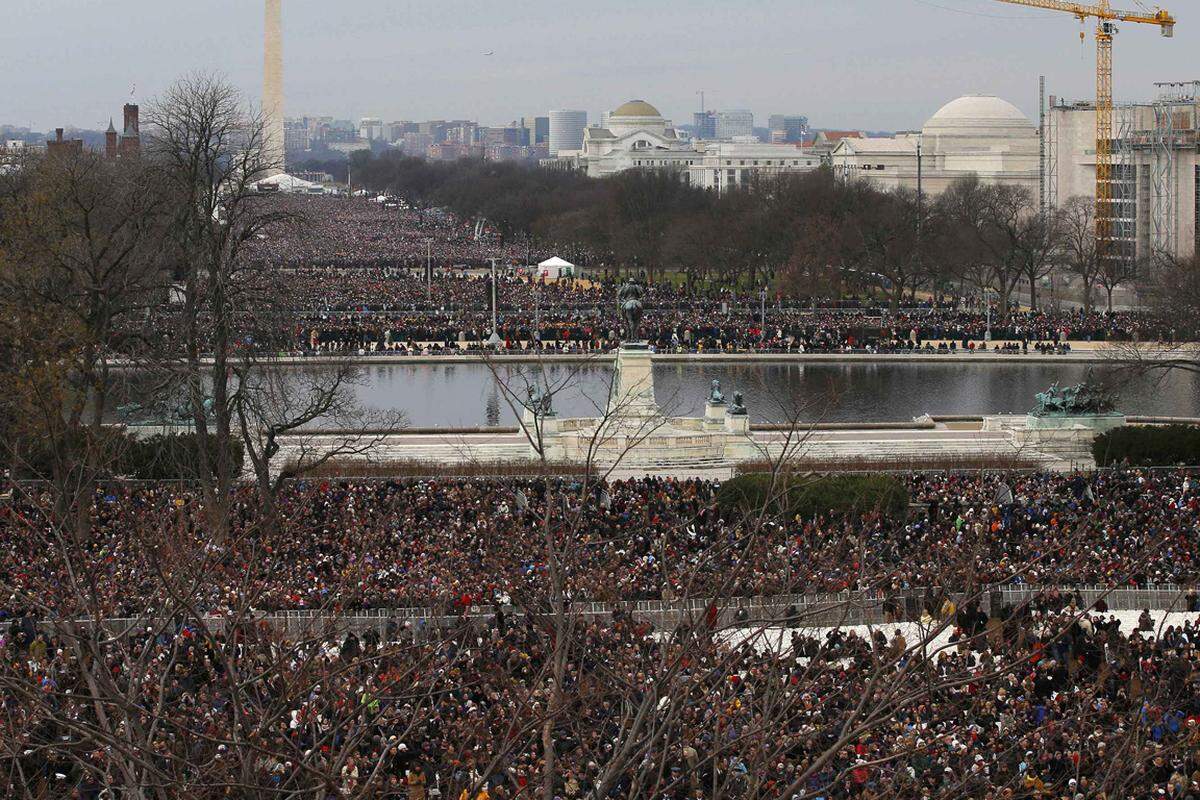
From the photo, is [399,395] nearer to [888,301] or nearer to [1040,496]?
[1040,496]

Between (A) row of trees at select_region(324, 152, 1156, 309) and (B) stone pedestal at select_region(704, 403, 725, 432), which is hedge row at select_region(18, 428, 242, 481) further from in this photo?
(A) row of trees at select_region(324, 152, 1156, 309)

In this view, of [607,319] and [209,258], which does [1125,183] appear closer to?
[607,319]

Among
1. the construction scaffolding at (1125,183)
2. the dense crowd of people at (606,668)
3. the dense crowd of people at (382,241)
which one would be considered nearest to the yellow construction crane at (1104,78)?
the construction scaffolding at (1125,183)

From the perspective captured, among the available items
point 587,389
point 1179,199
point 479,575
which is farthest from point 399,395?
point 1179,199

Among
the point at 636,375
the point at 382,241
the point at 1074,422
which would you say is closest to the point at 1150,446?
the point at 1074,422

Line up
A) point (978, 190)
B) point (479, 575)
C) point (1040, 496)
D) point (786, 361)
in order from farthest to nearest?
point (978, 190) → point (786, 361) → point (1040, 496) → point (479, 575)

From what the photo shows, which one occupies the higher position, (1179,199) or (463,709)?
(1179,199)
